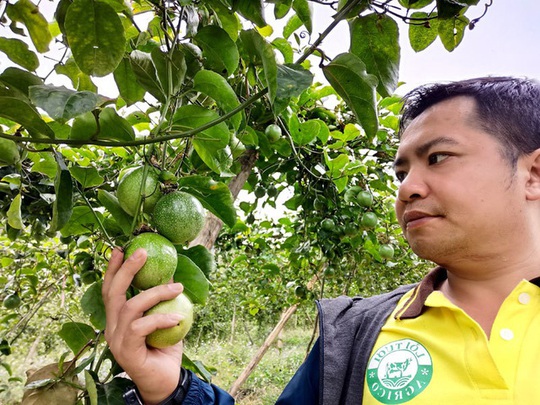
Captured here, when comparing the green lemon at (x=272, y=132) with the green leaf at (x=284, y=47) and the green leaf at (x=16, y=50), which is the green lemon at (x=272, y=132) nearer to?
the green leaf at (x=284, y=47)

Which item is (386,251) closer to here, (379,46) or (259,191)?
(259,191)

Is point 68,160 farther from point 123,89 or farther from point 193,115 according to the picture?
point 193,115

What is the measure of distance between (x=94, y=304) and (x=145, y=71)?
45 cm

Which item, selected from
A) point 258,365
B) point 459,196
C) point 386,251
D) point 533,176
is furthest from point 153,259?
point 258,365

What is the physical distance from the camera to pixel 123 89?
0.89m

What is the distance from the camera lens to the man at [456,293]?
32.9 inches

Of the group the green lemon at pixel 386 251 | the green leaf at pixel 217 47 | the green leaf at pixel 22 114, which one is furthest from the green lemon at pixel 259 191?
the green leaf at pixel 22 114

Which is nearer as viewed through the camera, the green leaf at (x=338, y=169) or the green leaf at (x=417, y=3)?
the green leaf at (x=417, y=3)

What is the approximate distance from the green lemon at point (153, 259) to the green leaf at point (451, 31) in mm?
608

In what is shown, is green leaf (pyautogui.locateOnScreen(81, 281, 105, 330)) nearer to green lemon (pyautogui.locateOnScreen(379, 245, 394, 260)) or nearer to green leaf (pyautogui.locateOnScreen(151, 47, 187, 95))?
green leaf (pyautogui.locateOnScreen(151, 47, 187, 95))

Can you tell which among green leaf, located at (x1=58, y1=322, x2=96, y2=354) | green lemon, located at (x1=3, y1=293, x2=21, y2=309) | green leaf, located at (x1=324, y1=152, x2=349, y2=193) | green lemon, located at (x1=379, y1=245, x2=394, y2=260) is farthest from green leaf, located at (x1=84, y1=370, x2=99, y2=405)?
green lemon, located at (x1=379, y1=245, x2=394, y2=260)

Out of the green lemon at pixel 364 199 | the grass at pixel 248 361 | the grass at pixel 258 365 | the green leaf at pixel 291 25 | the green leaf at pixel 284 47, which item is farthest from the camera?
the grass at pixel 258 365

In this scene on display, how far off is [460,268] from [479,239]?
10 cm

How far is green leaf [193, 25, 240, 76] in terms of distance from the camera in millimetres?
806
